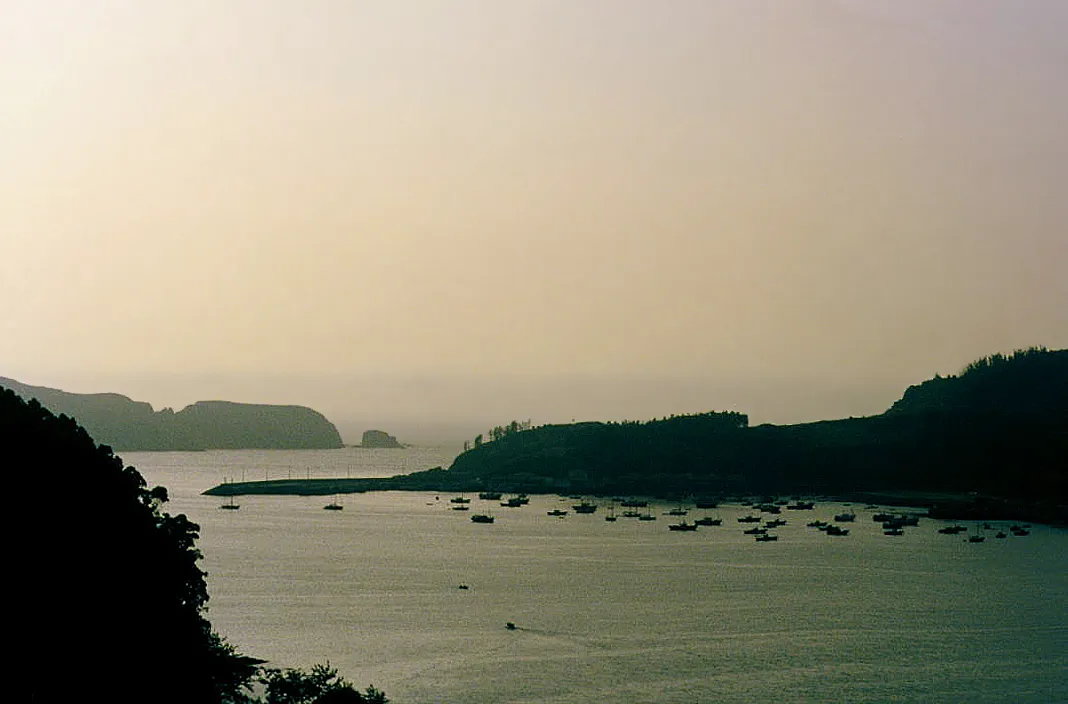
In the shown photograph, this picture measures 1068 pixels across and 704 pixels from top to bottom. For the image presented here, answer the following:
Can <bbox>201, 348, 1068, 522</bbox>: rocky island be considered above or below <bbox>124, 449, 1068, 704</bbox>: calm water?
above

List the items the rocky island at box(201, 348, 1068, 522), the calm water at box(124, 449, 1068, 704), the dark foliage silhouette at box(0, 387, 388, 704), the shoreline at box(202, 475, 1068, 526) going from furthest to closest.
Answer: the rocky island at box(201, 348, 1068, 522) → the shoreline at box(202, 475, 1068, 526) → the calm water at box(124, 449, 1068, 704) → the dark foliage silhouette at box(0, 387, 388, 704)

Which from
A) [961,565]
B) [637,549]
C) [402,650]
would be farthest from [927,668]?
[637,549]

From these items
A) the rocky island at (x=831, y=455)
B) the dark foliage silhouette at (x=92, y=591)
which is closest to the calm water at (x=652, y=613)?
the dark foliage silhouette at (x=92, y=591)

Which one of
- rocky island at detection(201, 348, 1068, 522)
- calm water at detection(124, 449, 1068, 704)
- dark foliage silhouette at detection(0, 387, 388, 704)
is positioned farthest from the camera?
rocky island at detection(201, 348, 1068, 522)

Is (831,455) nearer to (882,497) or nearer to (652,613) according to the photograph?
(882,497)

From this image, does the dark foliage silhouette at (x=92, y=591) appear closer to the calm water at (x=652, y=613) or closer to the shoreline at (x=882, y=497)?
the calm water at (x=652, y=613)

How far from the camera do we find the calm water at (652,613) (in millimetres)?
36719

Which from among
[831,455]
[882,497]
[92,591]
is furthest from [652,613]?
[831,455]

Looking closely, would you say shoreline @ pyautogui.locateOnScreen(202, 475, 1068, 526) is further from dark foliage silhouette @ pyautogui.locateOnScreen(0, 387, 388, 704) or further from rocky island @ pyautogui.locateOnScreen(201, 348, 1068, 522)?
dark foliage silhouette @ pyautogui.locateOnScreen(0, 387, 388, 704)

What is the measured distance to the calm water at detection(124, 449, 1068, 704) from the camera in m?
36.7

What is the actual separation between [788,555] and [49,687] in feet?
189

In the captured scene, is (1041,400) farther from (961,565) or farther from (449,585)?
(449,585)

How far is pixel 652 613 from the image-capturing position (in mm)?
49719

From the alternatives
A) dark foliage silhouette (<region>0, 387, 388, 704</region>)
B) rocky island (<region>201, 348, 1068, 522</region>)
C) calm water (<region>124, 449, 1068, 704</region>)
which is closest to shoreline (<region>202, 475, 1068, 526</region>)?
rocky island (<region>201, 348, 1068, 522</region>)
